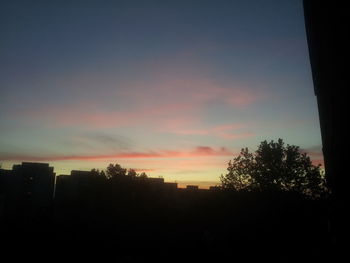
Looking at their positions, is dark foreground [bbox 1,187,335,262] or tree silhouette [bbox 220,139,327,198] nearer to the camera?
dark foreground [bbox 1,187,335,262]

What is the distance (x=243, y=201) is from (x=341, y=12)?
122 feet

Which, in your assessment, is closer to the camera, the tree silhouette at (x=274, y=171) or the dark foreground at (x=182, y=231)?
the dark foreground at (x=182, y=231)

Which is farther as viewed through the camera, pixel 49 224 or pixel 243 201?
pixel 243 201

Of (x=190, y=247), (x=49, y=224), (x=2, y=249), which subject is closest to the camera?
(x=2, y=249)

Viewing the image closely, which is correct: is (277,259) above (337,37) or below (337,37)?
below

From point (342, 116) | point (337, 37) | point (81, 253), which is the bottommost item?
point (81, 253)

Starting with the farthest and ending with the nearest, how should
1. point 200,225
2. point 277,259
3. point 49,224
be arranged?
point 200,225 < point 49,224 < point 277,259

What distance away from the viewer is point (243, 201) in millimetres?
39094

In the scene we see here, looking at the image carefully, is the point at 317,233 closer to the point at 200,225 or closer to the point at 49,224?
the point at 200,225

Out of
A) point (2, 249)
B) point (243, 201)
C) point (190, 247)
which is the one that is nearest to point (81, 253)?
point (2, 249)

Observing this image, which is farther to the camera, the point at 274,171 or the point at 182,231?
the point at 274,171

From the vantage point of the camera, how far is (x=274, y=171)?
51.2 meters

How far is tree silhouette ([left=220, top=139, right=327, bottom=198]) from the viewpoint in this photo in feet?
160

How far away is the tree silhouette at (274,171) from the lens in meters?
48.9
